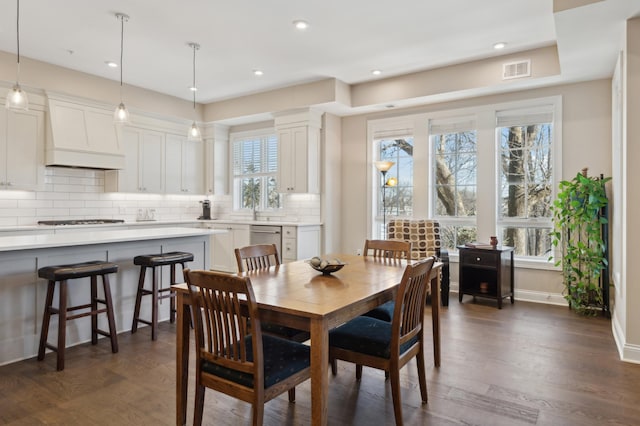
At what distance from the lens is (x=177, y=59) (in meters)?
5.07

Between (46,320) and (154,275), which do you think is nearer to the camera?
(46,320)

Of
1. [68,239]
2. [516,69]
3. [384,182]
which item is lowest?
[68,239]

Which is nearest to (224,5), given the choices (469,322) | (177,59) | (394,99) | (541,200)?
(177,59)

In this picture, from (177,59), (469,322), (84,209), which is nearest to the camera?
(469,322)

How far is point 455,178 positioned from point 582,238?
1.67 m

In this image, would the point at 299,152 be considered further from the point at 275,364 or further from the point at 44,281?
the point at 275,364

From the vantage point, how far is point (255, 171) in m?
7.32

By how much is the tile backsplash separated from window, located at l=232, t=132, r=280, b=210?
20 cm

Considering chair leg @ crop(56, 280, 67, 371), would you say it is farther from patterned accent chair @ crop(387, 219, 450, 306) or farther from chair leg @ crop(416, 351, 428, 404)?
patterned accent chair @ crop(387, 219, 450, 306)

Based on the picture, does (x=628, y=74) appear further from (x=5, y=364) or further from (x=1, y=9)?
(x=1, y=9)

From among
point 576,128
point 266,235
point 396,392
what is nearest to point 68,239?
point 396,392

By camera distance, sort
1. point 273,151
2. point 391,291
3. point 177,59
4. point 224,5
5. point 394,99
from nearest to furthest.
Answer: point 391,291 → point 224,5 → point 177,59 → point 394,99 → point 273,151

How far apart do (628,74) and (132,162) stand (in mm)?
6006

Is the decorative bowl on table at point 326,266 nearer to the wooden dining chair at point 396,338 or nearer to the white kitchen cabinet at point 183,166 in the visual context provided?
the wooden dining chair at point 396,338
